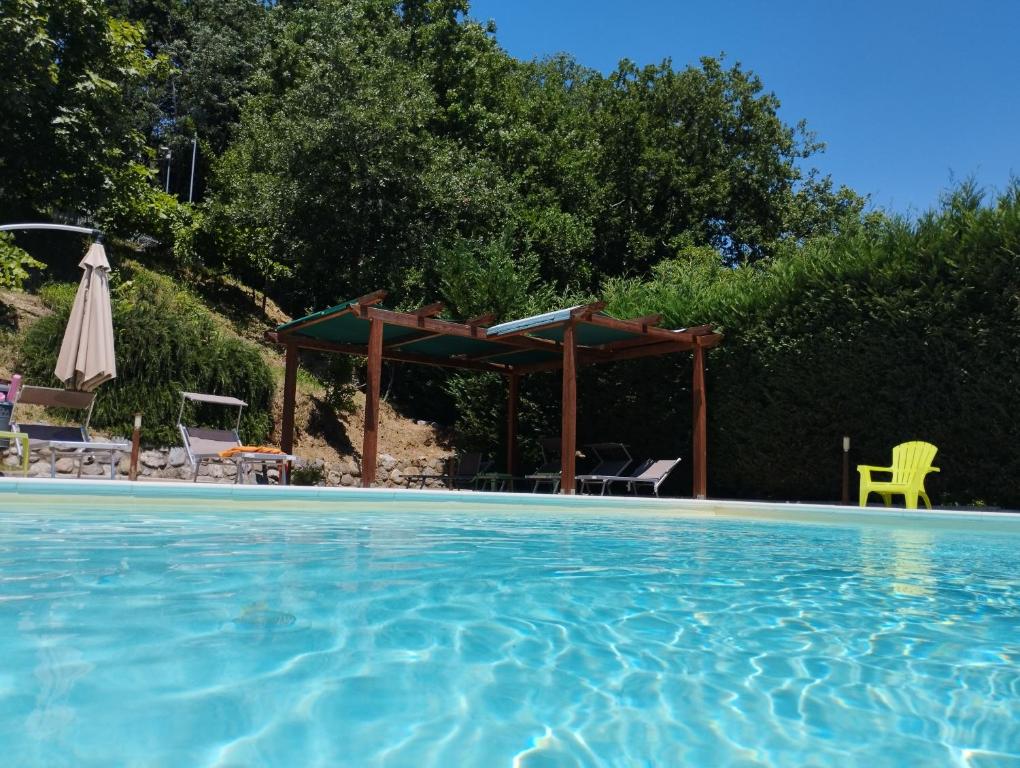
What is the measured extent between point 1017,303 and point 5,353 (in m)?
14.0

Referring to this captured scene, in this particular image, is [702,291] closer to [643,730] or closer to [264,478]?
[264,478]

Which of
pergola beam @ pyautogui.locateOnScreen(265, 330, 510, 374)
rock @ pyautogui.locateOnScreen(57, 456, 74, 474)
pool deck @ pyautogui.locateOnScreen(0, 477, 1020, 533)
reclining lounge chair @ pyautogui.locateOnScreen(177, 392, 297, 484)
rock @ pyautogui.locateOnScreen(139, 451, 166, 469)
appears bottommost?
pool deck @ pyautogui.locateOnScreen(0, 477, 1020, 533)

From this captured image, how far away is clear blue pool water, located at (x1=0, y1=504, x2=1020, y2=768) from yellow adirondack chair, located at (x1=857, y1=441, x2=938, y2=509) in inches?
180

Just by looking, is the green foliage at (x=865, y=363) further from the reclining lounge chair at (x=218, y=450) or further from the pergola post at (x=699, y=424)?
the reclining lounge chair at (x=218, y=450)

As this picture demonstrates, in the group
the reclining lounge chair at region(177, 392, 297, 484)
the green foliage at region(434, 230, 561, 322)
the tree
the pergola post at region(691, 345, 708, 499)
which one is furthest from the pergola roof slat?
the tree

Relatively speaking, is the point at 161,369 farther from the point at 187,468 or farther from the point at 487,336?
the point at 487,336

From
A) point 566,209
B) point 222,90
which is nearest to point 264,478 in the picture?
point 566,209

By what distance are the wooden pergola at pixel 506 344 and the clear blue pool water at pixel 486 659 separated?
18.9 feet

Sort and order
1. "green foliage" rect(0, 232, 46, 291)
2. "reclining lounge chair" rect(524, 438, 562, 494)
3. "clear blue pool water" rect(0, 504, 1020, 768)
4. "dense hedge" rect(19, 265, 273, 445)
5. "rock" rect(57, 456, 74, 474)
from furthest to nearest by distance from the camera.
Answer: "green foliage" rect(0, 232, 46, 291) → "reclining lounge chair" rect(524, 438, 562, 494) → "dense hedge" rect(19, 265, 273, 445) → "rock" rect(57, 456, 74, 474) → "clear blue pool water" rect(0, 504, 1020, 768)

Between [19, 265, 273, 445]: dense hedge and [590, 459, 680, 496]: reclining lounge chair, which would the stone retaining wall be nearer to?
[19, 265, 273, 445]: dense hedge

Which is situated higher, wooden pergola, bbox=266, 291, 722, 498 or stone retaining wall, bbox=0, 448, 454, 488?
wooden pergola, bbox=266, 291, 722, 498

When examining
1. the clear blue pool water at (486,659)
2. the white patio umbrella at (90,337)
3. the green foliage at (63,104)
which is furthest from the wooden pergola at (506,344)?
the green foliage at (63,104)

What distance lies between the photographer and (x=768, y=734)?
181cm

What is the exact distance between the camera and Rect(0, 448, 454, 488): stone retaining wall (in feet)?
36.7
